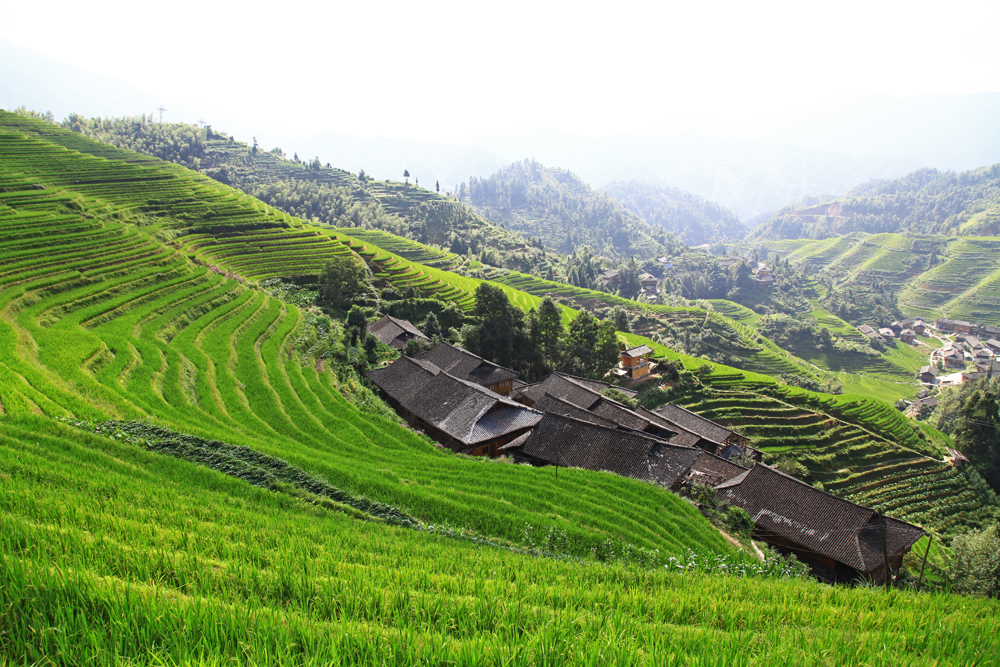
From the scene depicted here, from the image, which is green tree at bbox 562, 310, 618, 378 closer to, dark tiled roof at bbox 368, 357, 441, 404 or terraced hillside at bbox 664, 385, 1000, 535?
terraced hillside at bbox 664, 385, 1000, 535

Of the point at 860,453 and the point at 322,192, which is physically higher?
the point at 322,192

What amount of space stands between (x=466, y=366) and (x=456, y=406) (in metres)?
8.92

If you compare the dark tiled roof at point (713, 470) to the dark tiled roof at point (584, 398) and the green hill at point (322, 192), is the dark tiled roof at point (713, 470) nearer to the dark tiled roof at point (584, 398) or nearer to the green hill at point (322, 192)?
the dark tiled roof at point (584, 398)

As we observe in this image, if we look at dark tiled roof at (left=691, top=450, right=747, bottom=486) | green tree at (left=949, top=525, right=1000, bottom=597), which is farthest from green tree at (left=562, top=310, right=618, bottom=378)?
green tree at (left=949, top=525, right=1000, bottom=597)

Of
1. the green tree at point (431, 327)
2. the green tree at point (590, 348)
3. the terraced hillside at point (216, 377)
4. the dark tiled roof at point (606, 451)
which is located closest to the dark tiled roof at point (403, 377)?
the terraced hillside at point (216, 377)

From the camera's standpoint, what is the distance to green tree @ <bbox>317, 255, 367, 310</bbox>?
41.9 metres

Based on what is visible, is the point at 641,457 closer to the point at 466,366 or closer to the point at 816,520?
the point at 816,520

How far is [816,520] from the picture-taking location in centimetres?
2430

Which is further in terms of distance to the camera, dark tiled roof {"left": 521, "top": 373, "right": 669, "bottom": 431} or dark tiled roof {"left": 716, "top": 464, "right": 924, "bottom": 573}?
dark tiled roof {"left": 521, "top": 373, "right": 669, "bottom": 431}

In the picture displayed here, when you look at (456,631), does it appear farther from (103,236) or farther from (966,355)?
(966,355)

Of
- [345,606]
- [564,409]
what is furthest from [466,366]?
[345,606]

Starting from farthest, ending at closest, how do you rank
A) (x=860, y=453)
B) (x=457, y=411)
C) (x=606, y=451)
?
(x=860, y=453), (x=457, y=411), (x=606, y=451)

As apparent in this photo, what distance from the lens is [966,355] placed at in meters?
98.9

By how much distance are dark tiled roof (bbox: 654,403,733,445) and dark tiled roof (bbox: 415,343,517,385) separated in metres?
12.3
